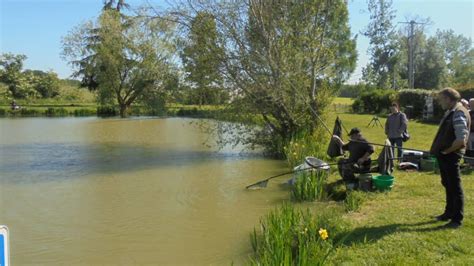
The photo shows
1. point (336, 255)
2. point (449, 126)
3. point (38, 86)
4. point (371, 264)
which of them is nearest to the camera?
point (371, 264)

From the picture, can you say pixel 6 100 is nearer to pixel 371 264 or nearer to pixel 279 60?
pixel 279 60

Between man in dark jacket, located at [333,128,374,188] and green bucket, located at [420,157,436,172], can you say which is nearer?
man in dark jacket, located at [333,128,374,188]

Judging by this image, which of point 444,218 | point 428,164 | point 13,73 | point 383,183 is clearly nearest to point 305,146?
point 428,164

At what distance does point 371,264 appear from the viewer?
4.59 m

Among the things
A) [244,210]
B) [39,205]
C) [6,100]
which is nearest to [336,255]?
[244,210]

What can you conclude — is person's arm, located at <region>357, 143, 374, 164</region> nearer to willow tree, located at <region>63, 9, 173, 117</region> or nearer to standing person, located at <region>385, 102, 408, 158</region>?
standing person, located at <region>385, 102, 408, 158</region>

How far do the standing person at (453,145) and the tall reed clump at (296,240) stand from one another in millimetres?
1410

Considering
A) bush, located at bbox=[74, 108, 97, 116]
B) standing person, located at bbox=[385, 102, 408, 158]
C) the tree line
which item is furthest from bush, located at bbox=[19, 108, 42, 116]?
standing person, located at bbox=[385, 102, 408, 158]

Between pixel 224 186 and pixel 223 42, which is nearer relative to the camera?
pixel 224 186

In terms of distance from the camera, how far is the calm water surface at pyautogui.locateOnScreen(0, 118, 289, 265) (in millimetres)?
6172

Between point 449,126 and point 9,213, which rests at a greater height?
point 449,126

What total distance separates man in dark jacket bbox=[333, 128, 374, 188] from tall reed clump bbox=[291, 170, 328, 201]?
18.9 inches

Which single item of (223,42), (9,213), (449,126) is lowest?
(9,213)

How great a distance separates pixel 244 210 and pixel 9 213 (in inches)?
168
